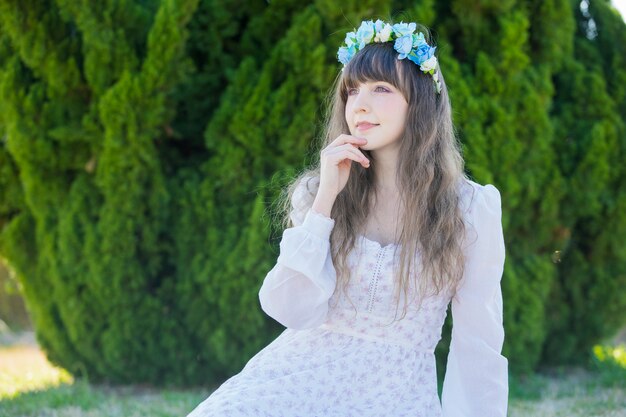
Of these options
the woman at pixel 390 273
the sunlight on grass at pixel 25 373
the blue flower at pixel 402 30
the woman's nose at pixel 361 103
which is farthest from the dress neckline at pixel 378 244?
the sunlight on grass at pixel 25 373

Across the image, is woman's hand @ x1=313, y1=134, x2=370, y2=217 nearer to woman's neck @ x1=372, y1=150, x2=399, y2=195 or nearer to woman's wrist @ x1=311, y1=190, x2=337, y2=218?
woman's wrist @ x1=311, y1=190, x2=337, y2=218

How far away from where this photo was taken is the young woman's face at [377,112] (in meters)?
2.38

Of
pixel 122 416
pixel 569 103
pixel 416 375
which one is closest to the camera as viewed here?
pixel 416 375

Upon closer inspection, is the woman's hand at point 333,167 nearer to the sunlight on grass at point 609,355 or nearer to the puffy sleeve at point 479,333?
the puffy sleeve at point 479,333

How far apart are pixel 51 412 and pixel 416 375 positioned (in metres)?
1.97

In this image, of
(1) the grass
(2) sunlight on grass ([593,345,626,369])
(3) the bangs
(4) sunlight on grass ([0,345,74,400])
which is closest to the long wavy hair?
(3) the bangs

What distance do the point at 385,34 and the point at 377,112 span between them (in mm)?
252

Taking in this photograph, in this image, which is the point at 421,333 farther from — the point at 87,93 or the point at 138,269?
the point at 87,93

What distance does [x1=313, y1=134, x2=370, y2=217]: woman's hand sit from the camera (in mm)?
2346

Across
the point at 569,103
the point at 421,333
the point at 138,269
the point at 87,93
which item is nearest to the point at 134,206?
the point at 138,269

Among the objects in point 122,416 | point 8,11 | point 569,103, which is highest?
point 8,11

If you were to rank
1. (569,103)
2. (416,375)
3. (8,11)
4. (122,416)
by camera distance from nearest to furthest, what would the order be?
1. (416,375)
2. (122,416)
3. (8,11)
4. (569,103)

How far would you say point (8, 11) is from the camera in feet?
12.6

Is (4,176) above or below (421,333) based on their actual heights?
above
